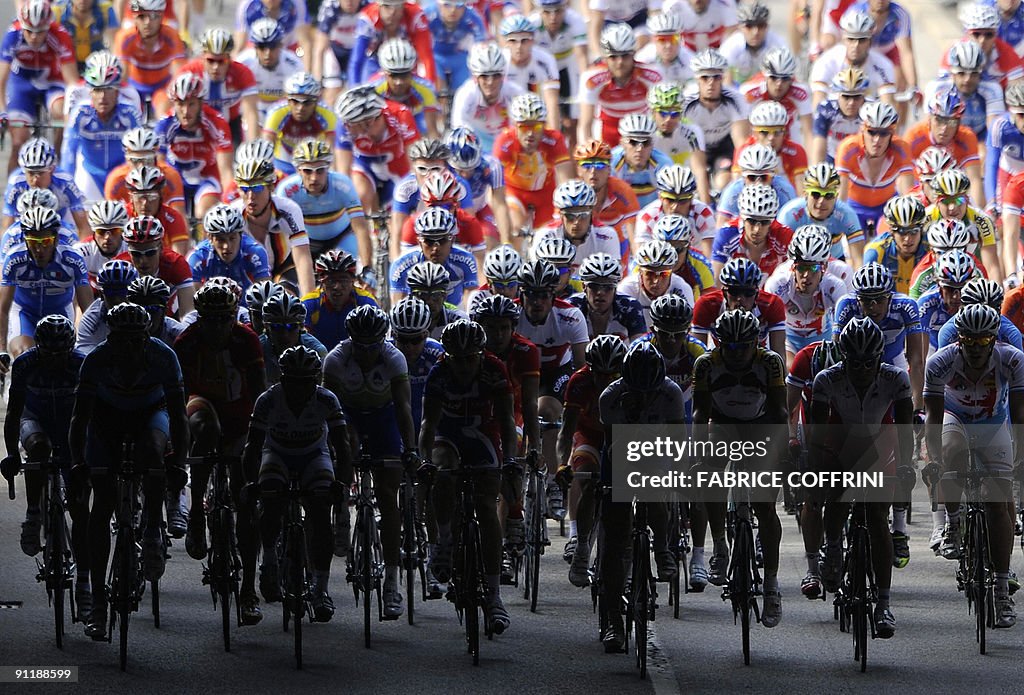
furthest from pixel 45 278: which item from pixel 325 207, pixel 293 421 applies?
pixel 293 421

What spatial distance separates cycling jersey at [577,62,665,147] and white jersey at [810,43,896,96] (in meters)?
1.78

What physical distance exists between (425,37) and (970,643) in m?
11.1

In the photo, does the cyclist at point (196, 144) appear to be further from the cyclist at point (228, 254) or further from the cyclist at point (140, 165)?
the cyclist at point (228, 254)

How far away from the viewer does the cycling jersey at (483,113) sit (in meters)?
20.3

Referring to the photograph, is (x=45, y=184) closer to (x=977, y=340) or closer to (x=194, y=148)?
(x=194, y=148)

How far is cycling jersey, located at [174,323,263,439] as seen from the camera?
41.3 feet

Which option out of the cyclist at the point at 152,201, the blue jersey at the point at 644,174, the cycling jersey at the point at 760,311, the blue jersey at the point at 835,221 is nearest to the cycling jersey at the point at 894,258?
the blue jersey at the point at 835,221

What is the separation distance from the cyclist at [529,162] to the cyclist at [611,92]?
1385 millimetres

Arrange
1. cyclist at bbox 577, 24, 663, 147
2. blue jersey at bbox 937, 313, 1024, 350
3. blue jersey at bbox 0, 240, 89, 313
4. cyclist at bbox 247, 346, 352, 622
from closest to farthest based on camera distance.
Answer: cyclist at bbox 247, 346, 352, 622 → blue jersey at bbox 937, 313, 1024, 350 → blue jersey at bbox 0, 240, 89, 313 → cyclist at bbox 577, 24, 663, 147

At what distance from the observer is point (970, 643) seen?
11.9 m

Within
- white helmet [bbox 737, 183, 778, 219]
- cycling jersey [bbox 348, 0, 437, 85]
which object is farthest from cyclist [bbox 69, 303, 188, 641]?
cycling jersey [bbox 348, 0, 437, 85]

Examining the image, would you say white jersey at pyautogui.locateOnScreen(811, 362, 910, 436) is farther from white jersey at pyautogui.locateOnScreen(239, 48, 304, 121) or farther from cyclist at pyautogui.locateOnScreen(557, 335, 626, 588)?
white jersey at pyautogui.locateOnScreen(239, 48, 304, 121)

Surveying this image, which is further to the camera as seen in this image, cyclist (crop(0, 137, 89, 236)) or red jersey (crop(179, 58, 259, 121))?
red jersey (crop(179, 58, 259, 121))

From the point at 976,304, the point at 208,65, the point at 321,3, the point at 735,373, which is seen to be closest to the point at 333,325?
the point at 735,373
